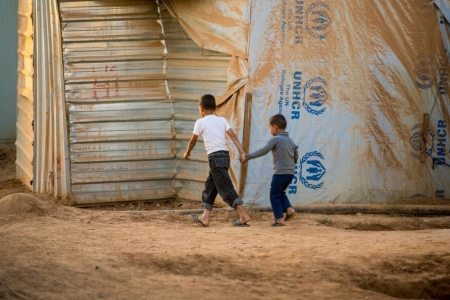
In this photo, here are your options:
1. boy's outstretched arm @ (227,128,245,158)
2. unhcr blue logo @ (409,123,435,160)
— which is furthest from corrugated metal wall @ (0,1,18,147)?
unhcr blue logo @ (409,123,435,160)

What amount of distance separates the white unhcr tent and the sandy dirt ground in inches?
35.0

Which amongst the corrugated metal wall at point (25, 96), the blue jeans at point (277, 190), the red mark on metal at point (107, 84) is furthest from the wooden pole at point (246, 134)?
the corrugated metal wall at point (25, 96)

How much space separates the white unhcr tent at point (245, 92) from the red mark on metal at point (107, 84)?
2cm

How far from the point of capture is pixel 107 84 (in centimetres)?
1003

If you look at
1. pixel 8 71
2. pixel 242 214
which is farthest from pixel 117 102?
pixel 8 71

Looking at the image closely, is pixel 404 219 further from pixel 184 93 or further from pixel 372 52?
pixel 184 93

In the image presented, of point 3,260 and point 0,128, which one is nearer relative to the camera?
point 3,260

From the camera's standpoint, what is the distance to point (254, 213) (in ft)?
30.3

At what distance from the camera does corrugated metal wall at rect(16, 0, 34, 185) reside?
35.8 ft

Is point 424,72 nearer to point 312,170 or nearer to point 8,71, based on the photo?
point 312,170

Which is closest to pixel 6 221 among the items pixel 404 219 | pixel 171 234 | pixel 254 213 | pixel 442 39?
A: pixel 171 234

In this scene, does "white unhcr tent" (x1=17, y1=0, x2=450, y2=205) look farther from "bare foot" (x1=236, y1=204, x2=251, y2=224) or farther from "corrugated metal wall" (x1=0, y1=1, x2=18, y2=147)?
"corrugated metal wall" (x1=0, y1=1, x2=18, y2=147)

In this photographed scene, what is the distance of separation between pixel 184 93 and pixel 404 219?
3261 millimetres

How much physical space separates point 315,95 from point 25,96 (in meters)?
4.50
